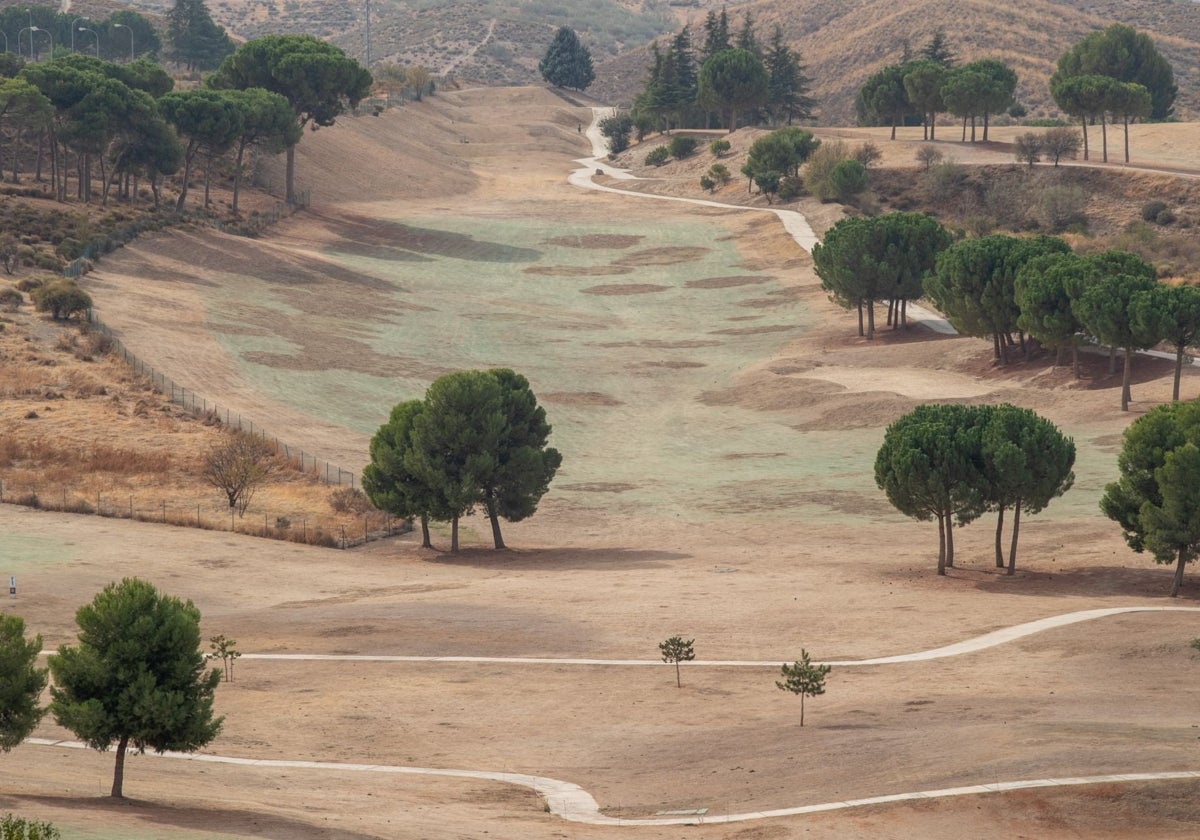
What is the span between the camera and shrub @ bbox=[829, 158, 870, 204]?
157500 millimetres

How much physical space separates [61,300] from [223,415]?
1891 cm

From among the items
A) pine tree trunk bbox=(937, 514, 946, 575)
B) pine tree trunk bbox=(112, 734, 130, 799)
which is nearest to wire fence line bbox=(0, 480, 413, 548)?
pine tree trunk bbox=(937, 514, 946, 575)

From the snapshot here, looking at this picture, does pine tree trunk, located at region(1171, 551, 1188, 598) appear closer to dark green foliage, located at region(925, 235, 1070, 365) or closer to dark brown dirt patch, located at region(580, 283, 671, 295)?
dark green foliage, located at region(925, 235, 1070, 365)

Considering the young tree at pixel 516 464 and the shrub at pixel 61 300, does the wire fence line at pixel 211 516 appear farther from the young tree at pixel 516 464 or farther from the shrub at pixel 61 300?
the shrub at pixel 61 300

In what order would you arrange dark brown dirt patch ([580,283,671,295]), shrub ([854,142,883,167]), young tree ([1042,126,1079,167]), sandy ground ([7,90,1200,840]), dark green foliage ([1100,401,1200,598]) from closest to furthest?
sandy ground ([7,90,1200,840]) → dark green foliage ([1100,401,1200,598]) → dark brown dirt patch ([580,283,671,295]) → young tree ([1042,126,1079,167]) → shrub ([854,142,883,167])

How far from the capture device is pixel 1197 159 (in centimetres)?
16212

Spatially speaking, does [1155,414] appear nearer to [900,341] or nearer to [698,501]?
[698,501]

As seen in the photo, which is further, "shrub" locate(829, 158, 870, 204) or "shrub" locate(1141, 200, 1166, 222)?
"shrub" locate(829, 158, 870, 204)

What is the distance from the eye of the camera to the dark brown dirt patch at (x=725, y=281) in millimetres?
141000

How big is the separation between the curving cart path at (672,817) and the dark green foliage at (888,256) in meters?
62.3

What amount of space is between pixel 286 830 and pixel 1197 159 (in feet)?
495

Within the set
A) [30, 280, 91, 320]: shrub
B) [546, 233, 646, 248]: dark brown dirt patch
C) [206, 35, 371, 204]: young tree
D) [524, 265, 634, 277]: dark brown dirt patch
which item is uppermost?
[206, 35, 371, 204]: young tree

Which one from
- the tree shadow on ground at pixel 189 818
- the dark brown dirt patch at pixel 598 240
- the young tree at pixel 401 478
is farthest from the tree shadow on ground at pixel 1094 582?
the dark brown dirt patch at pixel 598 240

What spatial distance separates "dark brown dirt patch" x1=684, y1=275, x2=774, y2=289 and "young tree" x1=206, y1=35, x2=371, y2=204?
4618 centimetres
